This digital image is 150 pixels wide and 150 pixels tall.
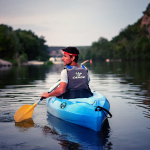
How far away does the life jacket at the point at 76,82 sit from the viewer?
6.16m

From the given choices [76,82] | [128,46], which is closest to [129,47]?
[128,46]

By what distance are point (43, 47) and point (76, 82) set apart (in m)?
126

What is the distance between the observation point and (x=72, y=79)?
6172 mm

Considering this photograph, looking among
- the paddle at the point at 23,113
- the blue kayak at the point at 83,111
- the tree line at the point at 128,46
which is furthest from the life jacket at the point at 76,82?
the tree line at the point at 128,46

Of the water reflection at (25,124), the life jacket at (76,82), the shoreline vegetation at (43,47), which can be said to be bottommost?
the water reflection at (25,124)

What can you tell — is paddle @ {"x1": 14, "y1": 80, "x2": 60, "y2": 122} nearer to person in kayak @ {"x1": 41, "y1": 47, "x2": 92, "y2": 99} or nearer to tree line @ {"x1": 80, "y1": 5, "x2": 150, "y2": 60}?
person in kayak @ {"x1": 41, "y1": 47, "x2": 92, "y2": 99}

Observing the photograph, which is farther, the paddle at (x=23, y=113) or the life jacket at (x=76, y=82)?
the paddle at (x=23, y=113)

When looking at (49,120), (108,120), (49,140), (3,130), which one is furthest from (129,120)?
(3,130)

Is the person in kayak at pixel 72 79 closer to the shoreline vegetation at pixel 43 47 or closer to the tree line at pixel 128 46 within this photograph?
the shoreline vegetation at pixel 43 47

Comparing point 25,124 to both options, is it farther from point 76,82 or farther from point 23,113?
point 76,82

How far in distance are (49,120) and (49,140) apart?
5.41ft

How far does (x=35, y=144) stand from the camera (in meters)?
4.67

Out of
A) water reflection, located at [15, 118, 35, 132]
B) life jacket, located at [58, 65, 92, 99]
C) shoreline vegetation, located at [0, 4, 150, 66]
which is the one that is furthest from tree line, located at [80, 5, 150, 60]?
water reflection, located at [15, 118, 35, 132]

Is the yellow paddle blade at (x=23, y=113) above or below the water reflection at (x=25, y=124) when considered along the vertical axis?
above
